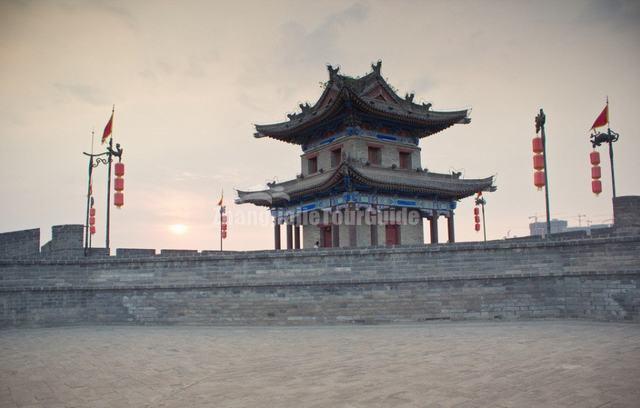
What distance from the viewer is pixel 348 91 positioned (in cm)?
1833

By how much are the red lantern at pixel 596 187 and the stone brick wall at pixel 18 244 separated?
2005cm

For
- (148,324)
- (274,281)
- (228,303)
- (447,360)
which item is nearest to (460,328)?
(447,360)

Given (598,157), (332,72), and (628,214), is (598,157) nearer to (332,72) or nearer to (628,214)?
(628,214)

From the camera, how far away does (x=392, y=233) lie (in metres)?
21.2

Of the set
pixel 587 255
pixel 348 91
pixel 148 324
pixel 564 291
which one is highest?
pixel 348 91

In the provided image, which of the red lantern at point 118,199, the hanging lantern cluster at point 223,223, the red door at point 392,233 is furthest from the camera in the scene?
the hanging lantern cluster at point 223,223

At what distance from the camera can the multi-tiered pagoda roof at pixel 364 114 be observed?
787 inches

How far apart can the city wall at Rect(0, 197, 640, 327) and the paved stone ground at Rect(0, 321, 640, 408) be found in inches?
42.7

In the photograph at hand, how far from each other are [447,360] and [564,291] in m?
6.46

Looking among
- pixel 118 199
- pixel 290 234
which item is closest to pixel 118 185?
pixel 118 199

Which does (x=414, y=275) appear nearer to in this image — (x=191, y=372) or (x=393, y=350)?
(x=393, y=350)

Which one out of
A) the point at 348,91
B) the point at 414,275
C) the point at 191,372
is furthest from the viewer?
the point at 348,91

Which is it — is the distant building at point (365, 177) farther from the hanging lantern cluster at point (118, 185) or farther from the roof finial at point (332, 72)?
the hanging lantern cluster at point (118, 185)

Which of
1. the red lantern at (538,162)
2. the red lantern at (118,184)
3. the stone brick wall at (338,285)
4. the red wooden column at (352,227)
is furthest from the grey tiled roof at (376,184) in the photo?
the red lantern at (118,184)
